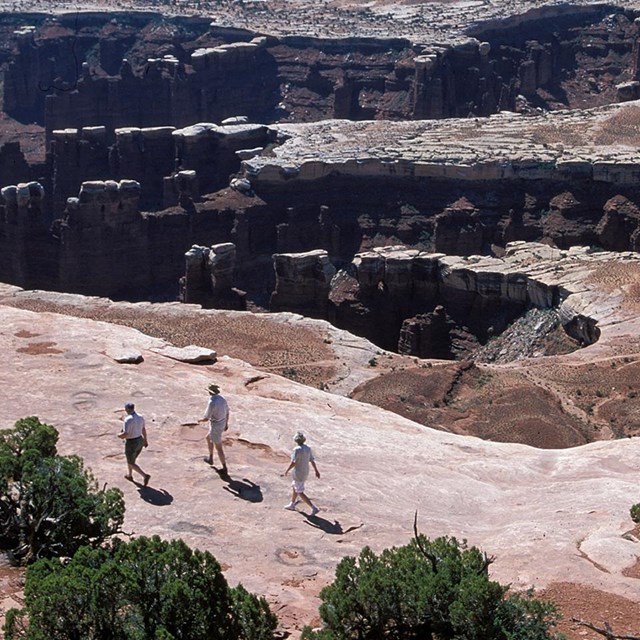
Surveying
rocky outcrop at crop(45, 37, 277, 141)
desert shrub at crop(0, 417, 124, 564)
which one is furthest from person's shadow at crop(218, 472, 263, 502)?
rocky outcrop at crop(45, 37, 277, 141)

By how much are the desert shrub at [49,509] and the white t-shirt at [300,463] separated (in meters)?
3.73

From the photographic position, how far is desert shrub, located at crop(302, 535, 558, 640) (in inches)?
708

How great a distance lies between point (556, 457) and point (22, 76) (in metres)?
87.1

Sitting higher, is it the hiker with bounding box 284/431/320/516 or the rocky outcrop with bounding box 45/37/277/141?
the hiker with bounding box 284/431/320/516

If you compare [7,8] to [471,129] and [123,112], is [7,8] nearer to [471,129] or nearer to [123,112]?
[123,112]

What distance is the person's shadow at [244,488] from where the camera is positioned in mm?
25109

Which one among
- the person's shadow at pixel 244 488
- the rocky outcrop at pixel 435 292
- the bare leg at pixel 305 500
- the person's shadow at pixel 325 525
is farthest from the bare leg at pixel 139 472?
the rocky outcrop at pixel 435 292

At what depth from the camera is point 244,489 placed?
25.5m

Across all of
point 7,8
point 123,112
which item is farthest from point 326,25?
point 7,8

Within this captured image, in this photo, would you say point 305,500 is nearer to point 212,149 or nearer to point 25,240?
point 25,240

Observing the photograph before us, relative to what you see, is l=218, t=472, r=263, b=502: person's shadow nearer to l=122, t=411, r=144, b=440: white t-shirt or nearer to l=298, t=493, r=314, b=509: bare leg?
l=298, t=493, r=314, b=509: bare leg

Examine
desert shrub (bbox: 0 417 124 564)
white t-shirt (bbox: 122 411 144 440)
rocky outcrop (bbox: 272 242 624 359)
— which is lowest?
rocky outcrop (bbox: 272 242 624 359)

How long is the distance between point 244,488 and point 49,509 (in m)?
5.27

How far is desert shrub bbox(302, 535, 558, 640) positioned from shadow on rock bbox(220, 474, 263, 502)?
6.49 meters
